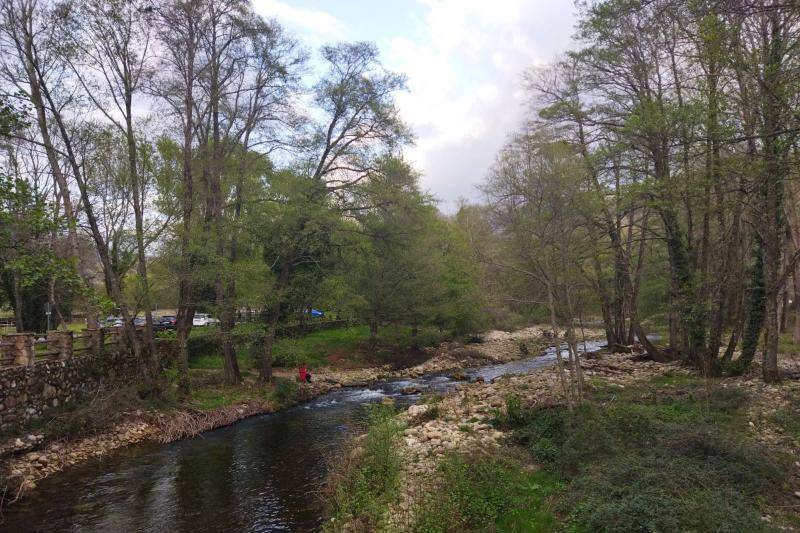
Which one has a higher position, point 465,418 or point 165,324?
point 165,324

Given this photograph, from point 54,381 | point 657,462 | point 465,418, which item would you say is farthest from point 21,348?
point 657,462

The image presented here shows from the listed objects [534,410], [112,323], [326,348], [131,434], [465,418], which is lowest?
[131,434]

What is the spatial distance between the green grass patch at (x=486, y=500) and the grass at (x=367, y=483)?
2.59 feet

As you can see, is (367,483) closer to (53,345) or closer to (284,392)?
(53,345)

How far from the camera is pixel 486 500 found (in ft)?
27.8

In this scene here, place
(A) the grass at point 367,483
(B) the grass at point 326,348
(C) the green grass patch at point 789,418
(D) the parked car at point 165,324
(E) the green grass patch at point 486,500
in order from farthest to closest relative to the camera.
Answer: (D) the parked car at point 165,324 < (B) the grass at point 326,348 < (C) the green grass patch at point 789,418 < (A) the grass at point 367,483 < (E) the green grass patch at point 486,500

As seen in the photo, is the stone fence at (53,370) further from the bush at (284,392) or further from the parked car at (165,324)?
the bush at (284,392)

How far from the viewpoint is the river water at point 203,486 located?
10016 mm

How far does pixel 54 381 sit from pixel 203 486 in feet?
23.9

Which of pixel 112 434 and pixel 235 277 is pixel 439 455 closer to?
pixel 112 434

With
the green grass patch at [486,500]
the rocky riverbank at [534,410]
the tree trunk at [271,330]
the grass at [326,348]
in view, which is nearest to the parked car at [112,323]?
the grass at [326,348]

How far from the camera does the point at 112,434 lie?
15.7 metres

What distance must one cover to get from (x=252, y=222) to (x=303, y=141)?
434 centimetres

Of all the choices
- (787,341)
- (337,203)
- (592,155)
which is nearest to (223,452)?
(337,203)
